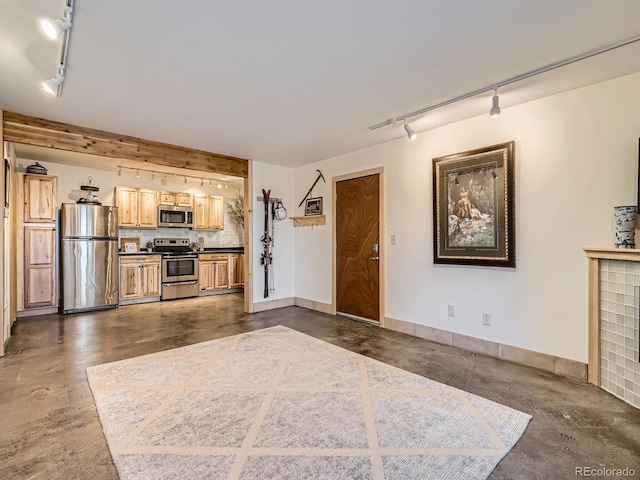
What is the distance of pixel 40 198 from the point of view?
498 centimetres

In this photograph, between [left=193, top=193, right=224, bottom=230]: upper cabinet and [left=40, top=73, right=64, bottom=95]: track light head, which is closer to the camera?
[left=40, top=73, right=64, bottom=95]: track light head

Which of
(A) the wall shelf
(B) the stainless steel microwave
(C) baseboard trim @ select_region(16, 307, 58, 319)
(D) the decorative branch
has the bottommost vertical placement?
(C) baseboard trim @ select_region(16, 307, 58, 319)

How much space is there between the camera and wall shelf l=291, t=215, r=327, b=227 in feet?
17.1

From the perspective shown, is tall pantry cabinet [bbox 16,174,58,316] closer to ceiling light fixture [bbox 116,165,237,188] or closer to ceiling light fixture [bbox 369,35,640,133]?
ceiling light fixture [bbox 116,165,237,188]

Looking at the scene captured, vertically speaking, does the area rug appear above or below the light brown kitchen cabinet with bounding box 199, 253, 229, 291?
below

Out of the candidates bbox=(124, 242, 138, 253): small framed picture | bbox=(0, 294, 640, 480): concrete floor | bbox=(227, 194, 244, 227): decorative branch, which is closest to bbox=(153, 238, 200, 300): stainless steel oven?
bbox=(124, 242, 138, 253): small framed picture

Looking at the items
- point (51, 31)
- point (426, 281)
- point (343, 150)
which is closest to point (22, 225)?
point (51, 31)

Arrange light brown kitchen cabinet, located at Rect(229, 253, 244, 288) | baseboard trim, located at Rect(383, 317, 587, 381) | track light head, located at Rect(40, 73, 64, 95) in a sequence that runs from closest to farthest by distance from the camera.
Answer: track light head, located at Rect(40, 73, 64, 95) → baseboard trim, located at Rect(383, 317, 587, 381) → light brown kitchen cabinet, located at Rect(229, 253, 244, 288)

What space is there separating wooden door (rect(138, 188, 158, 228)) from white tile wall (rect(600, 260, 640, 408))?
689 centimetres

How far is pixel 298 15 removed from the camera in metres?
1.83

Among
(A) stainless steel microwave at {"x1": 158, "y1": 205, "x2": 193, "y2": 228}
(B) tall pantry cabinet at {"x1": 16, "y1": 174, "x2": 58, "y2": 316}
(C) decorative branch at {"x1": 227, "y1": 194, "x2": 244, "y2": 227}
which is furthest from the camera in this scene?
(C) decorative branch at {"x1": 227, "y1": 194, "x2": 244, "y2": 227}

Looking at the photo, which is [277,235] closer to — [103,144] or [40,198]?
[103,144]

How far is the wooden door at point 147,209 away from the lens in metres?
6.30

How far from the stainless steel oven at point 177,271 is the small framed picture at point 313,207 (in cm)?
273
